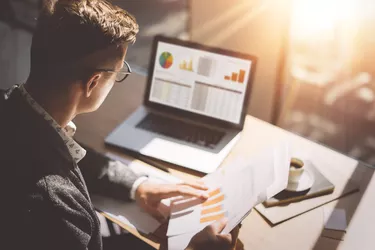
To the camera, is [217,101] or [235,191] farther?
[217,101]

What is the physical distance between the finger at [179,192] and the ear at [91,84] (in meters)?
0.39

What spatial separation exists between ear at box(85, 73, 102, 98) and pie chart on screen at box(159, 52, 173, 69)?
608 millimetres

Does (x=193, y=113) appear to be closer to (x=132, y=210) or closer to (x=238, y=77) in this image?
(x=238, y=77)

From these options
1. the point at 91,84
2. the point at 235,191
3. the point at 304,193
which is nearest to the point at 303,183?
the point at 304,193

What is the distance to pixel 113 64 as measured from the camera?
1.12 meters

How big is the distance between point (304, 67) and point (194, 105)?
0.95m

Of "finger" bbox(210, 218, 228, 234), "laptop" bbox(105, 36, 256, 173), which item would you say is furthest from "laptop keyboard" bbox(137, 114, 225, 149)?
"finger" bbox(210, 218, 228, 234)

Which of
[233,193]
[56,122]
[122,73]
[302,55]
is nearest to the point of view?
[56,122]

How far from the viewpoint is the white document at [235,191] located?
1.25m

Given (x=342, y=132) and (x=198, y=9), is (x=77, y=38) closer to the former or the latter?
(x=198, y=9)

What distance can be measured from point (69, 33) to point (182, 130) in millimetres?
703

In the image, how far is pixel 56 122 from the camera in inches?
43.4

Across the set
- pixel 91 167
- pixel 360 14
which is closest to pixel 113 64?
pixel 91 167

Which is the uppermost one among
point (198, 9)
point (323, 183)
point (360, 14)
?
point (360, 14)
